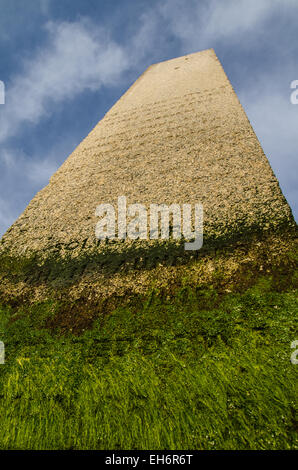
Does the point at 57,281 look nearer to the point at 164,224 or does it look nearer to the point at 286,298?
the point at 164,224

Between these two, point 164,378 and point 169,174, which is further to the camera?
point 169,174

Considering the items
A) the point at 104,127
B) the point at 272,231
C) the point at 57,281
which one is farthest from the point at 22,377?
the point at 104,127

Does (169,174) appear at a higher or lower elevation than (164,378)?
higher

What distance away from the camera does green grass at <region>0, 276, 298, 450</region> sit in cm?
89

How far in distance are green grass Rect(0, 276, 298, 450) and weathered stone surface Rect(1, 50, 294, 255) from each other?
0.58 metres

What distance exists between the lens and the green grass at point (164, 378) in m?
0.89

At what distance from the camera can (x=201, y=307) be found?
1317 millimetres

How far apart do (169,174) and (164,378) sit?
1677 mm

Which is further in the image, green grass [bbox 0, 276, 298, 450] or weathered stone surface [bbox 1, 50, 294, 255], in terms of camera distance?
weathered stone surface [bbox 1, 50, 294, 255]

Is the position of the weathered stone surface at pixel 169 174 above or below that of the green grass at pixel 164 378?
above

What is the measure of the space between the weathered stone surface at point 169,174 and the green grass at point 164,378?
581 mm

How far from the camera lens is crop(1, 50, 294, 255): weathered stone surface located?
5.91ft

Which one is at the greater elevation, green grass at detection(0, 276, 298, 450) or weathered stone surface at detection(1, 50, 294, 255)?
weathered stone surface at detection(1, 50, 294, 255)

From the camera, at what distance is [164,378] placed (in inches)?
41.4
